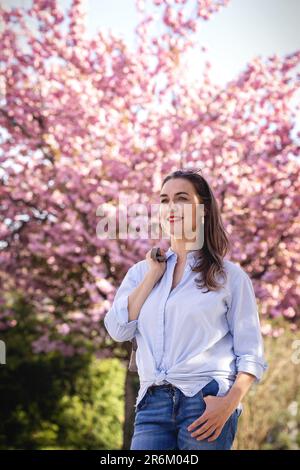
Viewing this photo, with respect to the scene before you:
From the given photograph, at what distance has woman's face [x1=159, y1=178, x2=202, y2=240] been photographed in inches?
84.6

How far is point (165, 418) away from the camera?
1881 millimetres

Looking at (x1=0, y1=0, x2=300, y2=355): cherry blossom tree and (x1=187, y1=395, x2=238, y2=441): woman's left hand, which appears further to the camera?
(x1=0, y1=0, x2=300, y2=355): cherry blossom tree

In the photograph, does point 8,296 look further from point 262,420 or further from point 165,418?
point 165,418

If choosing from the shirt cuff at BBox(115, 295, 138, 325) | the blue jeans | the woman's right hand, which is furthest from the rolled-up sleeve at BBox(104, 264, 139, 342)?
the blue jeans

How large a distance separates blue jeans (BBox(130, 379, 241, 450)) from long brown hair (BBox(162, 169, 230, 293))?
13.8 inches

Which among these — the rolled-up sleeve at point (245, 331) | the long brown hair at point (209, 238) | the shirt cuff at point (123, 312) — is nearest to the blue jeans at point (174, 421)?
the rolled-up sleeve at point (245, 331)

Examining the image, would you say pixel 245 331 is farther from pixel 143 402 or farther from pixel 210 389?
pixel 143 402

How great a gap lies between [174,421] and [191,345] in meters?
0.23

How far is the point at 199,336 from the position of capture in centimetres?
192

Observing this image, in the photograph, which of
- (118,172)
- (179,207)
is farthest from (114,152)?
(179,207)

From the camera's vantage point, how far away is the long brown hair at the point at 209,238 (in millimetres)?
2031

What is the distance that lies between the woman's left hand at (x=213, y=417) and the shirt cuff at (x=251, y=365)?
109 mm

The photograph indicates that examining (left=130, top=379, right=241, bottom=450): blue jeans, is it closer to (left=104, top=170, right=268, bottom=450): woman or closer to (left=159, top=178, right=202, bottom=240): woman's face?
(left=104, top=170, right=268, bottom=450): woman

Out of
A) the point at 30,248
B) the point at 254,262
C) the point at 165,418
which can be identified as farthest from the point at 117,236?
the point at 165,418
